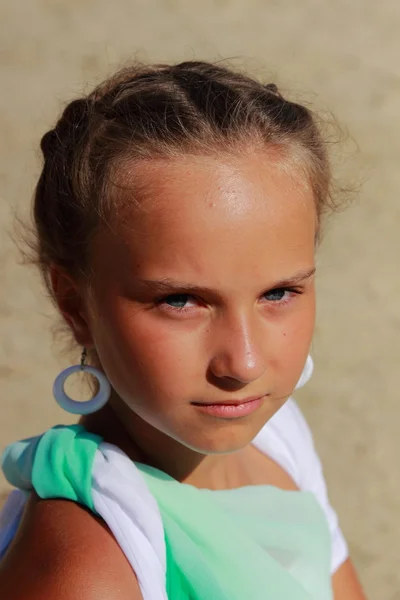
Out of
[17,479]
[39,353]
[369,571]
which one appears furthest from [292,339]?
[39,353]

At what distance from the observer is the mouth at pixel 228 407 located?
54.9 inches

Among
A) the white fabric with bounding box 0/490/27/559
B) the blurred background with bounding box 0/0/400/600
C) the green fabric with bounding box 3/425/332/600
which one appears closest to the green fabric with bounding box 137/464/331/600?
the green fabric with bounding box 3/425/332/600

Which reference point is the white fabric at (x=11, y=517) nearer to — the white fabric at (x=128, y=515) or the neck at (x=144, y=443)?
the white fabric at (x=128, y=515)

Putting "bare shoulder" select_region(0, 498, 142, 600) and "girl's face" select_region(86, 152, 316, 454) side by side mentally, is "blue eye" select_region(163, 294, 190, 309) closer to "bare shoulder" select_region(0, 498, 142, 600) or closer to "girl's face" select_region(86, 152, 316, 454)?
"girl's face" select_region(86, 152, 316, 454)

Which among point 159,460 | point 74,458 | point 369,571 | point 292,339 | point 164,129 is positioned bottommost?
point 369,571

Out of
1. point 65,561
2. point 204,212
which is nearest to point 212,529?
point 65,561

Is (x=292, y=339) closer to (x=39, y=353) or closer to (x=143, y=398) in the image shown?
(x=143, y=398)

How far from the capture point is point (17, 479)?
1.51 meters

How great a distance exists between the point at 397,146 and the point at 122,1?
1.65 m

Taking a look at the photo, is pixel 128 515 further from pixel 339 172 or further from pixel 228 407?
pixel 339 172

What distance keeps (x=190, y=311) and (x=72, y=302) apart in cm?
29

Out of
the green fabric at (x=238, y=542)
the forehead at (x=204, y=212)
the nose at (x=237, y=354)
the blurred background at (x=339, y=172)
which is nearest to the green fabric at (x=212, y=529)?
the green fabric at (x=238, y=542)

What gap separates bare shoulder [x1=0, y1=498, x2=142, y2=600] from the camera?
126cm

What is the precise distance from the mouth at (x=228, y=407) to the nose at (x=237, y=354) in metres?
0.05
